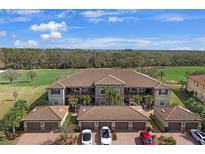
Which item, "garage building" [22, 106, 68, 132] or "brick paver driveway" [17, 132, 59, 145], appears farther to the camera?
"garage building" [22, 106, 68, 132]

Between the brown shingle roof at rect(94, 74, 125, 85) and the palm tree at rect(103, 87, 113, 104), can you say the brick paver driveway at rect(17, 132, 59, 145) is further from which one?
the brown shingle roof at rect(94, 74, 125, 85)

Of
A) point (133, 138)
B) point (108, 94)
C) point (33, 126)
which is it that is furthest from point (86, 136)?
point (108, 94)

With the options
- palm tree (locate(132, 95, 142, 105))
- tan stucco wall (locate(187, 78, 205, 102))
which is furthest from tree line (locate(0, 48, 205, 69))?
palm tree (locate(132, 95, 142, 105))

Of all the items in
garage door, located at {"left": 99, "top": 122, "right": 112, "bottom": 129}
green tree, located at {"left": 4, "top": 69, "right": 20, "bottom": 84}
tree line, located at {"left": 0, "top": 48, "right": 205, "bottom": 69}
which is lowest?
garage door, located at {"left": 99, "top": 122, "right": 112, "bottom": 129}
